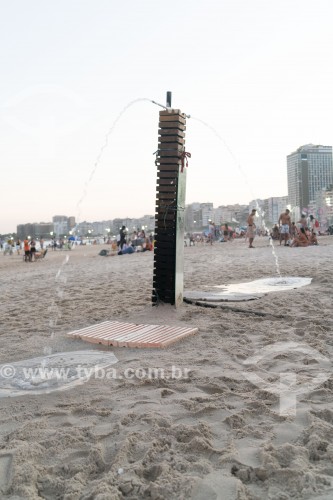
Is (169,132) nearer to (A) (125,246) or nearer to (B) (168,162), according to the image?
(B) (168,162)

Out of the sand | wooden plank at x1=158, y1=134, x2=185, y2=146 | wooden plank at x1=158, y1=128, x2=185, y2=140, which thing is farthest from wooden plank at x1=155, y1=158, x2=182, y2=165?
the sand

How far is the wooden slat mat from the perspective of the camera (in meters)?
4.87

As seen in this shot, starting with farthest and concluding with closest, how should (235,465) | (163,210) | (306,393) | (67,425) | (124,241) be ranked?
(124,241), (163,210), (306,393), (67,425), (235,465)

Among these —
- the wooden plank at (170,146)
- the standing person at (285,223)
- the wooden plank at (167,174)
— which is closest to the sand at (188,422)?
the wooden plank at (167,174)

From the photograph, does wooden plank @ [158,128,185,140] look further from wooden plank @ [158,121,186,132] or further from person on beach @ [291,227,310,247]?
person on beach @ [291,227,310,247]

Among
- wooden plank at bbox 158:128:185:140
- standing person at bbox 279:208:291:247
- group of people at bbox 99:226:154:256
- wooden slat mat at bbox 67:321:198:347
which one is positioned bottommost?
wooden slat mat at bbox 67:321:198:347

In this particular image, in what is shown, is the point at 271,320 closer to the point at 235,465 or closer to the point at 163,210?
the point at 163,210

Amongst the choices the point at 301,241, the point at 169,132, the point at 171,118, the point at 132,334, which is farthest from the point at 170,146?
the point at 301,241

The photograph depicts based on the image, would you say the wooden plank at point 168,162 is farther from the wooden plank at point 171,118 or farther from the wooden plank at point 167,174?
the wooden plank at point 171,118

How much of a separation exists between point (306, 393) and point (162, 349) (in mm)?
1821

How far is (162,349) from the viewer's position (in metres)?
4.75

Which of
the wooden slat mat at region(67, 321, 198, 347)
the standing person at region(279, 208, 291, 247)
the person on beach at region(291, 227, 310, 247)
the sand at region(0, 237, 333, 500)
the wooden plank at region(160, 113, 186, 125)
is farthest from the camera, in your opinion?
the standing person at region(279, 208, 291, 247)

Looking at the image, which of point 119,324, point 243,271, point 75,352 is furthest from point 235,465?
point 243,271

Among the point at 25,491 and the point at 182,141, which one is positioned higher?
the point at 182,141
